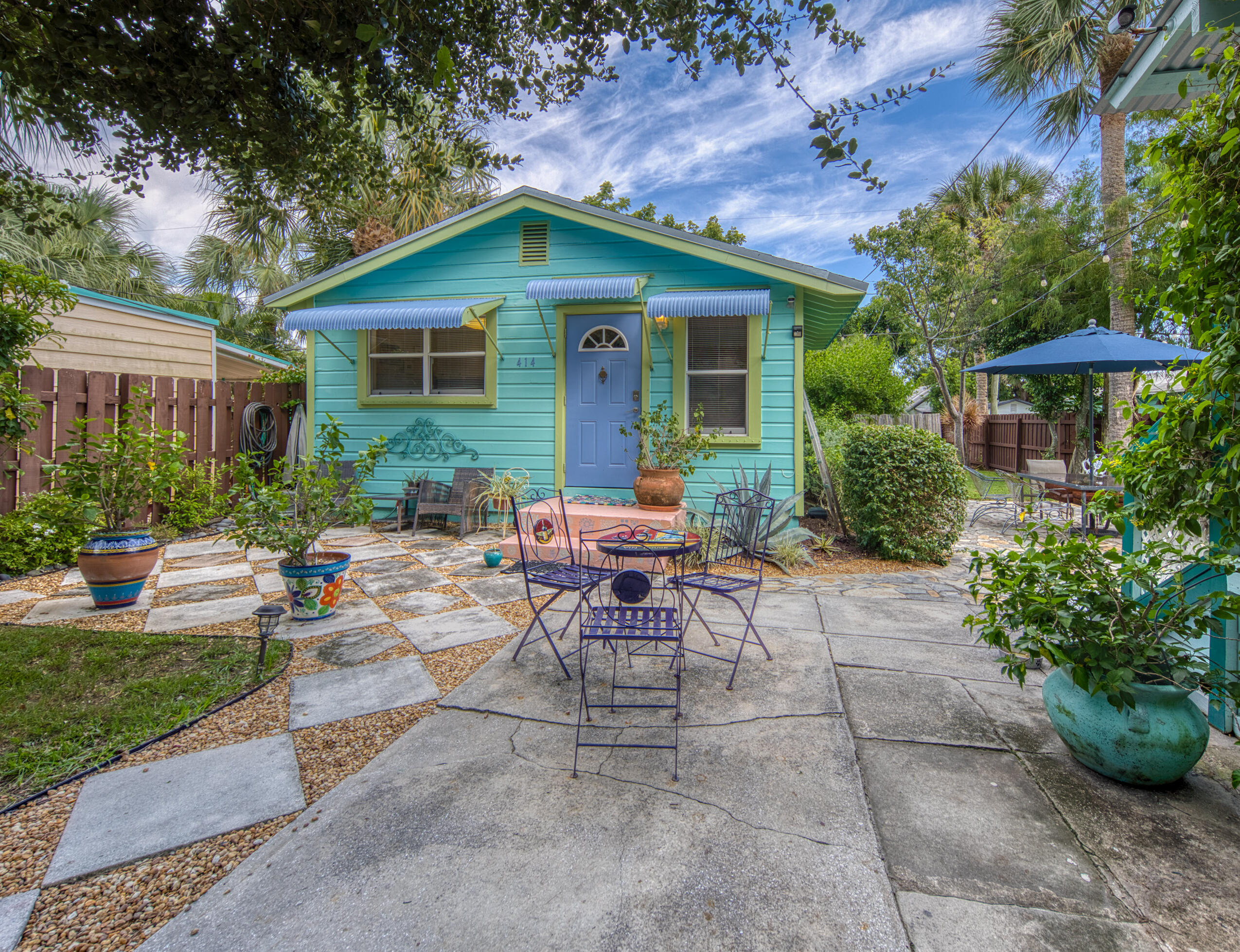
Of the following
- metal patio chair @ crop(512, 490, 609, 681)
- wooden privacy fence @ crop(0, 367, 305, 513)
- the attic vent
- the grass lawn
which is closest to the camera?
the grass lawn

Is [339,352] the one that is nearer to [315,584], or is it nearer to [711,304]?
[315,584]

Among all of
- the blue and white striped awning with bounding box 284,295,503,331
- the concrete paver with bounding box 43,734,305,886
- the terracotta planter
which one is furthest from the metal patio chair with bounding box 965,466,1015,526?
the concrete paver with bounding box 43,734,305,886

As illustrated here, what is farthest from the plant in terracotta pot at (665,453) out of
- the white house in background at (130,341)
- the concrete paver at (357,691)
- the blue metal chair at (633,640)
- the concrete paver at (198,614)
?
the white house in background at (130,341)

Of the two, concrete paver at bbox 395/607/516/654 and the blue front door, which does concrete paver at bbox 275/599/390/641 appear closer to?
concrete paver at bbox 395/607/516/654

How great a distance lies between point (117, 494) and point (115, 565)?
536 millimetres

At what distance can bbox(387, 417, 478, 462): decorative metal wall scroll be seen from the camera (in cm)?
791

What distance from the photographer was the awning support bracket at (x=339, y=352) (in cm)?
802

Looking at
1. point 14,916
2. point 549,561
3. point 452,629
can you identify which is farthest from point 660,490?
point 14,916

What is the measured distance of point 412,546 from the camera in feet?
22.3

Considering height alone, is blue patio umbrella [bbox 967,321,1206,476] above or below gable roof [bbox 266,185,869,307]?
below

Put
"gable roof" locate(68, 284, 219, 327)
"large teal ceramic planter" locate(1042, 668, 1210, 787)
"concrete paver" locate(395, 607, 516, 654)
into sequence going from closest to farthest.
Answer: "large teal ceramic planter" locate(1042, 668, 1210, 787) → "concrete paver" locate(395, 607, 516, 654) → "gable roof" locate(68, 284, 219, 327)

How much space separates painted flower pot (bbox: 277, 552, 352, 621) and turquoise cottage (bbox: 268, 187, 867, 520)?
11.5 ft

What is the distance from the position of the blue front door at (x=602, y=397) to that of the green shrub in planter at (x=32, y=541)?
478cm

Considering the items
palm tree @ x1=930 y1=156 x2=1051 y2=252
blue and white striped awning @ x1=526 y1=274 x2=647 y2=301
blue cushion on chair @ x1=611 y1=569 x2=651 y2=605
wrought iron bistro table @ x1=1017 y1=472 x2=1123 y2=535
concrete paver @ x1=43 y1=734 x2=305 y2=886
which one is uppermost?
palm tree @ x1=930 y1=156 x2=1051 y2=252
